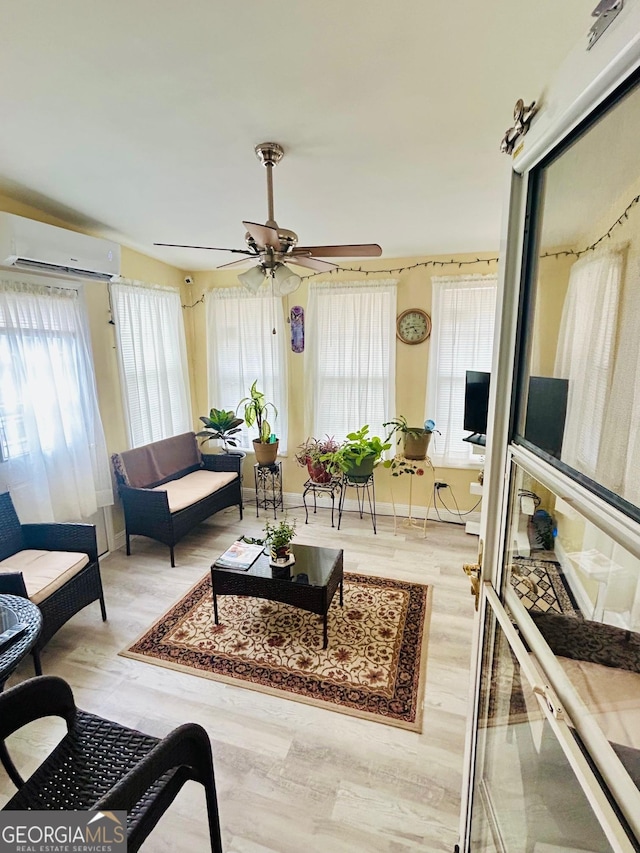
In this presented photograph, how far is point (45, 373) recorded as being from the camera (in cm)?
274

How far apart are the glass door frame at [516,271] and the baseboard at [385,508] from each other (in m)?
2.84

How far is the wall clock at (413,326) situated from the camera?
12.4 ft

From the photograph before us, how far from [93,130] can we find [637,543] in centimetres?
233

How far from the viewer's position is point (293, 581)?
2.23 meters

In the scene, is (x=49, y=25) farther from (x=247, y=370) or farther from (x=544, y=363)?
(x=247, y=370)

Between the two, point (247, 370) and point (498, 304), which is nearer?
point (498, 304)

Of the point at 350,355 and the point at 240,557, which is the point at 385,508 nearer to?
the point at 350,355

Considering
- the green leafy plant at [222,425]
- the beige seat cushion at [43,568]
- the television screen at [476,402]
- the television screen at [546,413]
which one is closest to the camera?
the television screen at [546,413]

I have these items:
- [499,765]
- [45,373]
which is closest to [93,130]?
[45,373]

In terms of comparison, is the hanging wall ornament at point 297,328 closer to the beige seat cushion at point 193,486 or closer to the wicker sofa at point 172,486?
the wicker sofa at point 172,486

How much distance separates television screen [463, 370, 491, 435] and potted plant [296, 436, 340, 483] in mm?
1261

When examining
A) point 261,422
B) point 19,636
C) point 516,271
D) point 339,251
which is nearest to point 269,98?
point 339,251

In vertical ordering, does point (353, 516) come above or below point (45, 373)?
below

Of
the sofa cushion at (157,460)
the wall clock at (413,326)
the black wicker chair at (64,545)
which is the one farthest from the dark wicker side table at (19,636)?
the wall clock at (413,326)
